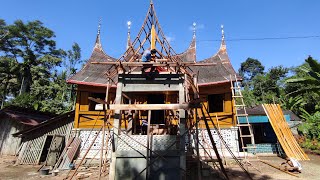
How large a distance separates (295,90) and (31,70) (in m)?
33.5

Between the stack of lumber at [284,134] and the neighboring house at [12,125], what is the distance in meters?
16.3

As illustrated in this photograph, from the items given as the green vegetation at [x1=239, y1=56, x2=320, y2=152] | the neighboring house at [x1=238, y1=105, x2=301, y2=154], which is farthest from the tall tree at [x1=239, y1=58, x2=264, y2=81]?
the neighboring house at [x1=238, y1=105, x2=301, y2=154]

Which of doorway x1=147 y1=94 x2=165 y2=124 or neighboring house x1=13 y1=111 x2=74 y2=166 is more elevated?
doorway x1=147 y1=94 x2=165 y2=124

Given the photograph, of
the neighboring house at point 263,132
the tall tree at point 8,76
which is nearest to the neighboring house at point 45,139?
the neighboring house at point 263,132

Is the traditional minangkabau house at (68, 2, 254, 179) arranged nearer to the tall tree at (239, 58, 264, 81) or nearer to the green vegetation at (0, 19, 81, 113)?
the green vegetation at (0, 19, 81, 113)

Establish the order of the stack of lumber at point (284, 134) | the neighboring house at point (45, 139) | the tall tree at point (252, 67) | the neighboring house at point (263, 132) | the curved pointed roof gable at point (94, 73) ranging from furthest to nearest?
1. the tall tree at point (252, 67)
2. the neighboring house at point (263, 132)
3. the neighboring house at point (45, 139)
4. the curved pointed roof gable at point (94, 73)
5. the stack of lumber at point (284, 134)

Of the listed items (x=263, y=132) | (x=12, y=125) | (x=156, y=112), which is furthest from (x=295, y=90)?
(x=12, y=125)

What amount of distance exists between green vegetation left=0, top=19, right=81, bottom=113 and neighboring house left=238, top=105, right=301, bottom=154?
812 inches

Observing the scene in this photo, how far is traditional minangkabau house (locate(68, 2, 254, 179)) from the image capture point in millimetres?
8281

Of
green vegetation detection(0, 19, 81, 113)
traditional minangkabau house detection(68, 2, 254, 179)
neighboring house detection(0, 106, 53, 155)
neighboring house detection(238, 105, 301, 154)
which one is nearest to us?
traditional minangkabau house detection(68, 2, 254, 179)

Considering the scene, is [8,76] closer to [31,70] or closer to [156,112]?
[31,70]

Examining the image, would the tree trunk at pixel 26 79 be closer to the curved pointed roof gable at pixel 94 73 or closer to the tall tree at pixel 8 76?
the tall tree at pixel 8 76

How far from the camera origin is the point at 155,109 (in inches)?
321

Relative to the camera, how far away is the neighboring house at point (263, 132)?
15.4m
